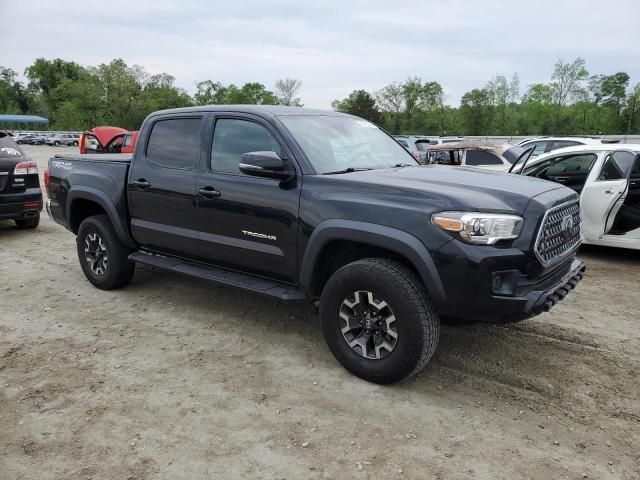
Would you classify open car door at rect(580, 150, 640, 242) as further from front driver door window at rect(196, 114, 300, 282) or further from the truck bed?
the truck bed

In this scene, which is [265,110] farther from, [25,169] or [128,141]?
[128,141]

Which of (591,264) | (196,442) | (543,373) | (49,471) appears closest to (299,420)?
(196,442)

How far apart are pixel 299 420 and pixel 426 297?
1.10 meters

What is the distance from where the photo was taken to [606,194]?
22.4 ft

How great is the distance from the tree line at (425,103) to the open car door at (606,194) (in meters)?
50.9

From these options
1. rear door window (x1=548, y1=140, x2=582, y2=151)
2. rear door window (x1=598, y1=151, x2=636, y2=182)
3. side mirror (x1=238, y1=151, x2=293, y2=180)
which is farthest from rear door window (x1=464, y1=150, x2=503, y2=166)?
side mirror (x1=238, y1=151, x2=293, y2=180)

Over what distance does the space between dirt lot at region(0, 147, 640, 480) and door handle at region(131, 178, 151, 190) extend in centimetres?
118

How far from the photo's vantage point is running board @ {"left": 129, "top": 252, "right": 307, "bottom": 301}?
13.1 ft

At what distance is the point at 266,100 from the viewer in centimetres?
9044

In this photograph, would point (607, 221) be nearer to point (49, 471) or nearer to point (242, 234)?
point (242, 234)

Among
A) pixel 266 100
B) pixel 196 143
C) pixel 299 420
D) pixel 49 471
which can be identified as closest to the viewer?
pixel 49 471

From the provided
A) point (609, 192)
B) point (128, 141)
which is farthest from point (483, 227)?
point (128, 141)

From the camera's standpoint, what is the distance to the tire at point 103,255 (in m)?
5.37

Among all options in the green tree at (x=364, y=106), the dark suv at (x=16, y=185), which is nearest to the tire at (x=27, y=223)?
the dark suv at (x=16, y=185)
